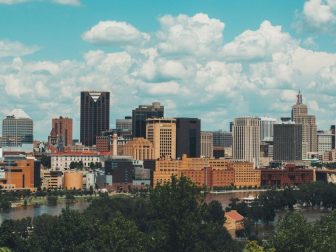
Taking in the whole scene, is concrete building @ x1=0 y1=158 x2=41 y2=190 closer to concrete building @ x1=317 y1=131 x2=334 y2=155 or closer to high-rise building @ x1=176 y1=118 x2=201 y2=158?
high-rise building @ x1=176 y1=118 x2=201 y2=158

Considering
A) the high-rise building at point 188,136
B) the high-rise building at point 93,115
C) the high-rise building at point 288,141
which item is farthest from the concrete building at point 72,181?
the high-rise building at point 93,115

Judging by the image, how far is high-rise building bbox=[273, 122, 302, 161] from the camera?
127438 mm

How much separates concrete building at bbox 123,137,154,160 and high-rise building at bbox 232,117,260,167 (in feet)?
61.4

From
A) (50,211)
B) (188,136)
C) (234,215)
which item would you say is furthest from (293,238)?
(188,136)

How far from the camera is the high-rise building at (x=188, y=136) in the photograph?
10862cm

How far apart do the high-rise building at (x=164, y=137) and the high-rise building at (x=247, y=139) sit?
17700 mm

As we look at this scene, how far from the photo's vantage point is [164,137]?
110m

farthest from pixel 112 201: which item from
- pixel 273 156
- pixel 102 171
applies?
pixel 273 156

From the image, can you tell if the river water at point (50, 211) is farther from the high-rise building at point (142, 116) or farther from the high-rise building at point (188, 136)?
the high-rise building at point (142, 116)

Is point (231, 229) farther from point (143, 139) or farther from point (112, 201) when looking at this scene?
point (143, 139)

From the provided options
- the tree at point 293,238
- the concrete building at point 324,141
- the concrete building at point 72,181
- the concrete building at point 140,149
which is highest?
the concrete building at point 324,141

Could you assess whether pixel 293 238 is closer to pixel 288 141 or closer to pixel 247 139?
pixel 247 139

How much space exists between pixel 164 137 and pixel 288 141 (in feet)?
83.5

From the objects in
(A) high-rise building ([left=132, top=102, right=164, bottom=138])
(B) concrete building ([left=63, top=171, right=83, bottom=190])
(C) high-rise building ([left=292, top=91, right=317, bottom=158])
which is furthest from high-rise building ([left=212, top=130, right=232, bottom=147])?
(B) concrete building ([left=63, top=171, right=83, bottom=190])
